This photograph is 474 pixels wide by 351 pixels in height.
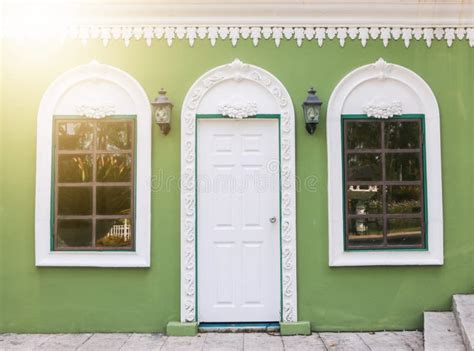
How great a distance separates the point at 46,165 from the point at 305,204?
2819mm

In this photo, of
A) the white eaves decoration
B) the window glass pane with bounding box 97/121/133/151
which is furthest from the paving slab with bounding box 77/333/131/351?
the white eaves decoration

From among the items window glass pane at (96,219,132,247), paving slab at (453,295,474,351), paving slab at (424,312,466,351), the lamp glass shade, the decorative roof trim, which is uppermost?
the decorative roof trim

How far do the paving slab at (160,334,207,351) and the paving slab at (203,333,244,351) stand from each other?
59mm

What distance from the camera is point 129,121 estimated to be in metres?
4.67

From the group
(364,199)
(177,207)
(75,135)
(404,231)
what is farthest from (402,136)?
(75,135)

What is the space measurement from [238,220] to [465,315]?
2.40 meters

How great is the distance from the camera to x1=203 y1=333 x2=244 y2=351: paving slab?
4.12m

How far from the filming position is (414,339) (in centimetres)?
434

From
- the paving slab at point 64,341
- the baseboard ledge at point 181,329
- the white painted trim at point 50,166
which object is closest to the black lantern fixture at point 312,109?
the white painted trim at point 50,166

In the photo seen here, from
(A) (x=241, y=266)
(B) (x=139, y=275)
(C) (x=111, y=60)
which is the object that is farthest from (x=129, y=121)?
(A) (x=241, y=266)

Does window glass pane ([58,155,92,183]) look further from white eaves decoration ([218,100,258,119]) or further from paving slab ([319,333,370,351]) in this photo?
paving slab ([319,333,370,351])

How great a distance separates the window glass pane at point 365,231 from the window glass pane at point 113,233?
7.82 feet

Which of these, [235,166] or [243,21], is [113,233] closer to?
[235,166]

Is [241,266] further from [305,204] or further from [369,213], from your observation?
[369,213]
